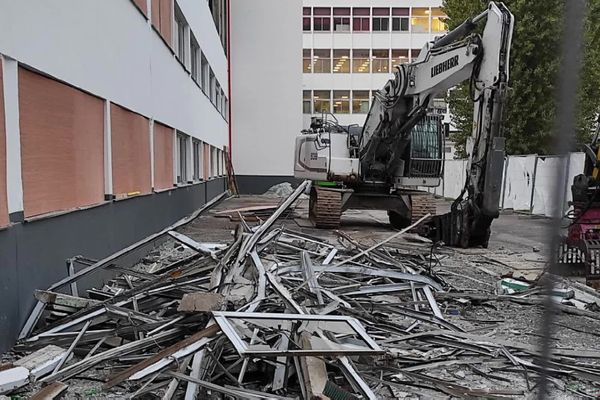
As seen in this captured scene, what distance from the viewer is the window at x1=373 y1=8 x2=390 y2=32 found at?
40875 millimetres

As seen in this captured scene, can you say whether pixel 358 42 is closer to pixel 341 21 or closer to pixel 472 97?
pixel 341 21

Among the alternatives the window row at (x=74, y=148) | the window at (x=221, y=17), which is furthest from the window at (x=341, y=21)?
the window row at (x=74, y=148)

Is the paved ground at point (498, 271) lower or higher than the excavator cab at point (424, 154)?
lower

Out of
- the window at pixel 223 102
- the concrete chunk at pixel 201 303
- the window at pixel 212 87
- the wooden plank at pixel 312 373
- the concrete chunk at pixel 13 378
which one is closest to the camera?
the wooden plank at pixel 312 373

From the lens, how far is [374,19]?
4106cm

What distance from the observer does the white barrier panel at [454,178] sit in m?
26.6

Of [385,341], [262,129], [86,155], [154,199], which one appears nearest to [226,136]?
[262,129]

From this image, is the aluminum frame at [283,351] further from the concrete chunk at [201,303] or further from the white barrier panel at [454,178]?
the white barrier panel at [454,178]

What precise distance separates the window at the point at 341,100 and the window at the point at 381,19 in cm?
537

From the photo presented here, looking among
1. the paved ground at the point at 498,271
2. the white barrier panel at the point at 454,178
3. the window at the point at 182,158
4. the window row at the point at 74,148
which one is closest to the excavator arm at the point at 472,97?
the paved ground at the point at 498,271

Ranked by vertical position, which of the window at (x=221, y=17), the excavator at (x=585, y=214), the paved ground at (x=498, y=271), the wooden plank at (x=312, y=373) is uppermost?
the window at (x=221, y=17)

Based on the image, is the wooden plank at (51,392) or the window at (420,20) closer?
the wooden plank at (51,392)

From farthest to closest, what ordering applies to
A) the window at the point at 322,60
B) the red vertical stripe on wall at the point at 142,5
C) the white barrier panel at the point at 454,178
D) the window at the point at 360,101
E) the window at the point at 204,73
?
1. the window at the point at 322,60
2. the window at the point at 360,101
3. the white barrier panel at the point at 454,178
4. the window at the point at 204,73
5. the red vertical stripe on wall at the point at 142,5

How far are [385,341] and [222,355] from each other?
154cm
